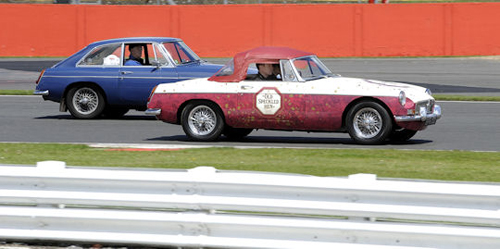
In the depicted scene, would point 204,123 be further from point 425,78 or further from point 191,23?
point 191,23

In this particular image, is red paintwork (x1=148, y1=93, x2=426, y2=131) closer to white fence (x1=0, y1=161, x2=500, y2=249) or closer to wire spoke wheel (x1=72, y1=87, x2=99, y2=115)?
wire spoke wheel (x1=72, y1=87, x2=99, y2=115)

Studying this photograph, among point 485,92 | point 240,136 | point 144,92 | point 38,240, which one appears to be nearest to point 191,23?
point 485,92

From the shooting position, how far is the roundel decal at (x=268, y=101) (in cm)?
1207

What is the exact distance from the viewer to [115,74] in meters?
15.6

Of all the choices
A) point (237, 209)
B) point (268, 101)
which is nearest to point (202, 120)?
point (268, 101)

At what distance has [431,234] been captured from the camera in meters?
5.69

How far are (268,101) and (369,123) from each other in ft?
4.58

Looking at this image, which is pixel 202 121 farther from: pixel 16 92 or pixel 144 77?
pixel 16 92

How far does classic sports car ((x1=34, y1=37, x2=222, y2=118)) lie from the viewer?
1536 centimetres

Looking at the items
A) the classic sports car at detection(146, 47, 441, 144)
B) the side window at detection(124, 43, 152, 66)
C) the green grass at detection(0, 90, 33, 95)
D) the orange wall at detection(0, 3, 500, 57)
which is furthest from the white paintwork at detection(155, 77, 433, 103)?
the orange wall at detection(0, 3, 500, 57)

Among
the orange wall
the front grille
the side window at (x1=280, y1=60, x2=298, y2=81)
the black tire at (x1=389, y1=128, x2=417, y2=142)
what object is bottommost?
the black tire at (x1=389, y1=128, x2=417, y2=142)

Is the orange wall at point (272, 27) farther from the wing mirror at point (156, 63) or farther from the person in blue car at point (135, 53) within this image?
the wing mirror at point (156, 63)

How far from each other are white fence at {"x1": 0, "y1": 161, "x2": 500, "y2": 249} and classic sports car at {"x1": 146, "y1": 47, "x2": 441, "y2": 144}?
574 centimetres

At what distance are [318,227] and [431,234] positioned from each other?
74cm
